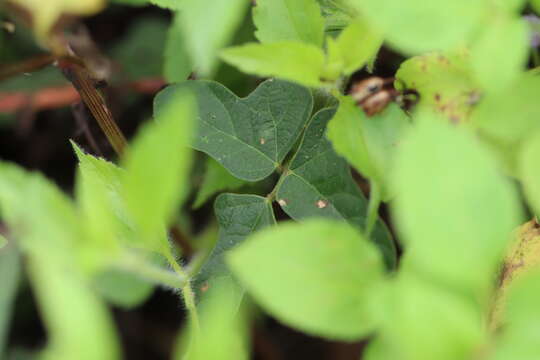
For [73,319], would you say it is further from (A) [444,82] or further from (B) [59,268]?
(A) [444,82]

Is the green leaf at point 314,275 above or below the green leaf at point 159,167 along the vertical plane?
below

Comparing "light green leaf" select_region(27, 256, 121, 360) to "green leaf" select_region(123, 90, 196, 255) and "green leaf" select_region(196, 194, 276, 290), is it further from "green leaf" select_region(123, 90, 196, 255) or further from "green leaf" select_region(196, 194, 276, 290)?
"green leaf" select_region(196, 194, 276, 290)

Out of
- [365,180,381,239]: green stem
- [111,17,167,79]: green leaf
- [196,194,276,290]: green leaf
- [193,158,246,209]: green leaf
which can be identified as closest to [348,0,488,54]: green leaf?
[365,180,381,239]: green stem

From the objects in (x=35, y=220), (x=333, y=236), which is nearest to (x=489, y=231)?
(x=333, y=236)

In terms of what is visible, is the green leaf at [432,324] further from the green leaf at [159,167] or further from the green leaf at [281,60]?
the green leaf at [281,60]

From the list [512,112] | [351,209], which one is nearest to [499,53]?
[512,112]

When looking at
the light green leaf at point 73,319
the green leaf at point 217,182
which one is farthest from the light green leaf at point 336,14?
the light green leaf at point 73,319

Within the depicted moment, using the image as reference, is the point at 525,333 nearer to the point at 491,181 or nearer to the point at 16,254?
the point at 491,181
